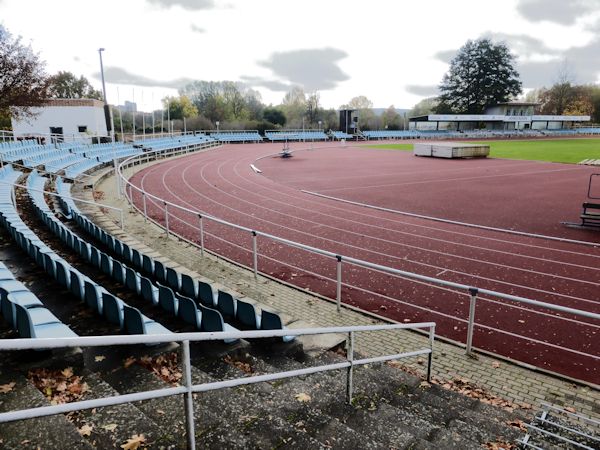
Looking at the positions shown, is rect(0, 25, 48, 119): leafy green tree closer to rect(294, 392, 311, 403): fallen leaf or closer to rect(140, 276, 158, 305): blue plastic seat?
A: rect(140, 276, 158, 305): blue plastic seat

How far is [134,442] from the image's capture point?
3.06m

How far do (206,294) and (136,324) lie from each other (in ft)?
6.82

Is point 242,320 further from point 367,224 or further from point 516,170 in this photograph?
point 516,170

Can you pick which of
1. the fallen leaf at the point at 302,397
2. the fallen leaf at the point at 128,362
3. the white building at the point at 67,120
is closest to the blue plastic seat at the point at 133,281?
the fallen leaf at the point at 128,362

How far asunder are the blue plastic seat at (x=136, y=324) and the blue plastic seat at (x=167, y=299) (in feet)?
2.68

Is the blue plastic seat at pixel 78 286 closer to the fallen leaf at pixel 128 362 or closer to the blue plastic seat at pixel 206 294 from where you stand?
the blue plastic seat at pixel 206 294

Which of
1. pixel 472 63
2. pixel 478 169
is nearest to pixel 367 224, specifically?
pixel 478 169

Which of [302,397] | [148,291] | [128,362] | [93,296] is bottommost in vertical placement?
[302,397]

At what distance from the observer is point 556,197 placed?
2242 cm

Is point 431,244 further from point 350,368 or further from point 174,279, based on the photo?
point 350,368

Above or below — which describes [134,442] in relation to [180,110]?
below

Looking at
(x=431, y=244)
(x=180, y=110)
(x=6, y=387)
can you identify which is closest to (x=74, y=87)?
(x=180, y=110)

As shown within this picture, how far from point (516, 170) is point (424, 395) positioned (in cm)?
3293

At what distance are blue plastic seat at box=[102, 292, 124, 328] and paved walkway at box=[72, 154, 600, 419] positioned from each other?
332 cm
